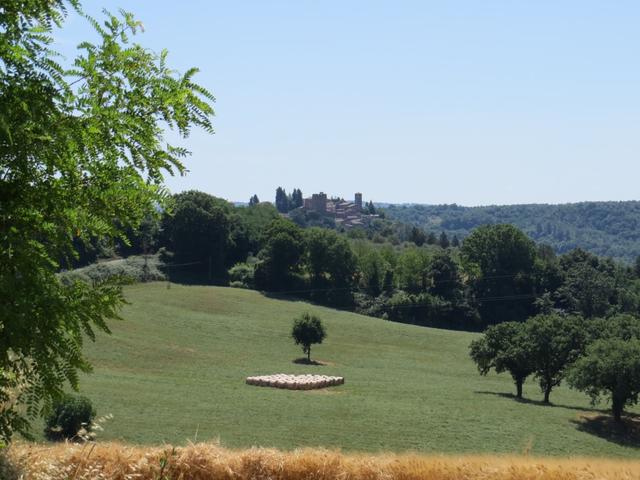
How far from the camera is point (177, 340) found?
7819cm

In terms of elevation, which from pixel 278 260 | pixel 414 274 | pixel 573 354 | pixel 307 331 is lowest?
pixel 307 331

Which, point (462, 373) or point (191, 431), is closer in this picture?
point (191, 431)

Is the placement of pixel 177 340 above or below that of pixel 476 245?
below

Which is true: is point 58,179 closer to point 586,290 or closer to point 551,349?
point 551,349

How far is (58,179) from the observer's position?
457 cm

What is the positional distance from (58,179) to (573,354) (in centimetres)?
6083

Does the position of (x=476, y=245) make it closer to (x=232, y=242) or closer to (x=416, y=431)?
(x=232, y=242)

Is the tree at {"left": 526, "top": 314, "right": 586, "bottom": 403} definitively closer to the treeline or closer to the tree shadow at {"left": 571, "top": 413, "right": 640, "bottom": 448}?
the tree shadow at {"left": 571, "top": 413, "right": 640, "bottom": 448}

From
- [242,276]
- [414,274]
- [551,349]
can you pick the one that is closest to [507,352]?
[551,349]

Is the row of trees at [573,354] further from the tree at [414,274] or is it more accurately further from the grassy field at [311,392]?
the tree at [414,274]

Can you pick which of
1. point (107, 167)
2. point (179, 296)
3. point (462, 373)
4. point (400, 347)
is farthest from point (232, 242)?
point (107, 167)

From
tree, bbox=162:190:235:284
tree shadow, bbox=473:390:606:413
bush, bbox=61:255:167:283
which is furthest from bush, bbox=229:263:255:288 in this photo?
tree shadow, bbox=473:390:606:413

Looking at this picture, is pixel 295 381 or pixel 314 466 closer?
pixel 314 466

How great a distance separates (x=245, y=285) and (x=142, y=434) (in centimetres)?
7504
